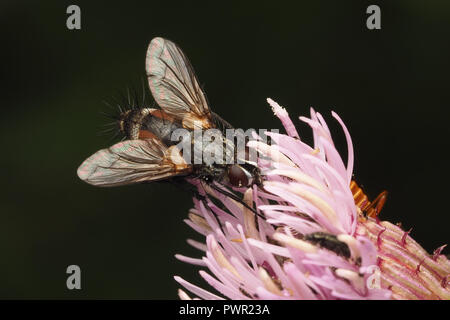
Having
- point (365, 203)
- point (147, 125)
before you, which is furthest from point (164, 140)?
point (365, 203)

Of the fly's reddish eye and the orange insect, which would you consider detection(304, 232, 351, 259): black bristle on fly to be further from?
the fly's reddish eye

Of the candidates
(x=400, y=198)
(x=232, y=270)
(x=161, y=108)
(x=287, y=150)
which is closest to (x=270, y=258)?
(x=232, y=270)

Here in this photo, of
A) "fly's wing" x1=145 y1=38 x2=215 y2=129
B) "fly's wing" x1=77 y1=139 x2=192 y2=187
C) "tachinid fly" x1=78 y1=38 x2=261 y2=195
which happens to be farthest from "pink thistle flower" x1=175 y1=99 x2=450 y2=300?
"fly's wing" x1=145 y1=38 x2=215 y2=129

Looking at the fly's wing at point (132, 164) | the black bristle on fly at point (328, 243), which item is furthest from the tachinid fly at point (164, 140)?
the black bristle on fly at point (328, 243)

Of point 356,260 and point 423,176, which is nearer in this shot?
point 356,260

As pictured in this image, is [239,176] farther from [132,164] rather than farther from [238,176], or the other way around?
[132,164]
